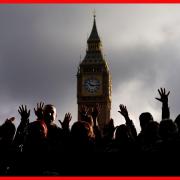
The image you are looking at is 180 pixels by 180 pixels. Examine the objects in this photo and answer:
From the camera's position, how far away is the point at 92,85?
228ft

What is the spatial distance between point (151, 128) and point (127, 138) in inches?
13.2

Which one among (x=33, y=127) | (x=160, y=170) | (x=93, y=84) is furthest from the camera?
(x=93, y=84)

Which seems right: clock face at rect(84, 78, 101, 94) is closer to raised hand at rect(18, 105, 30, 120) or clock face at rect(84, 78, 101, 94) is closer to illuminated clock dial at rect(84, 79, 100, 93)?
illuminated clock dial at rect(84, 79, 100, 93)

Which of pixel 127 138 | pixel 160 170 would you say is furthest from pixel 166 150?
pixel 127 138

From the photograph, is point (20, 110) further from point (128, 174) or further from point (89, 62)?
point (89, 62)

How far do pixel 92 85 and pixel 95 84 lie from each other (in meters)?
0.51

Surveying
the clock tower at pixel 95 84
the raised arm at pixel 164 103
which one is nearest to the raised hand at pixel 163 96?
the raised arm at pixel 164 103

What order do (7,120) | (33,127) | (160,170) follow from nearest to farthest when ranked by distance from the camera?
(160,170)
(33,127)
(7,120)

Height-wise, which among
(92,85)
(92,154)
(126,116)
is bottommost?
(92,154)

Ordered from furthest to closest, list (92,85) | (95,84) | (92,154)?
1. (92,85)
2. (95,84)
3. (92,154)

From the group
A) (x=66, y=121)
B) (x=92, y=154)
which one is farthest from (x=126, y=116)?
(x=92, y=154)

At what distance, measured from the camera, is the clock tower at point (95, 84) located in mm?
67750

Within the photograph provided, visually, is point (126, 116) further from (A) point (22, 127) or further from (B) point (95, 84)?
(B) point (95, 84)

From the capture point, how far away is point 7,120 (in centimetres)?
698
